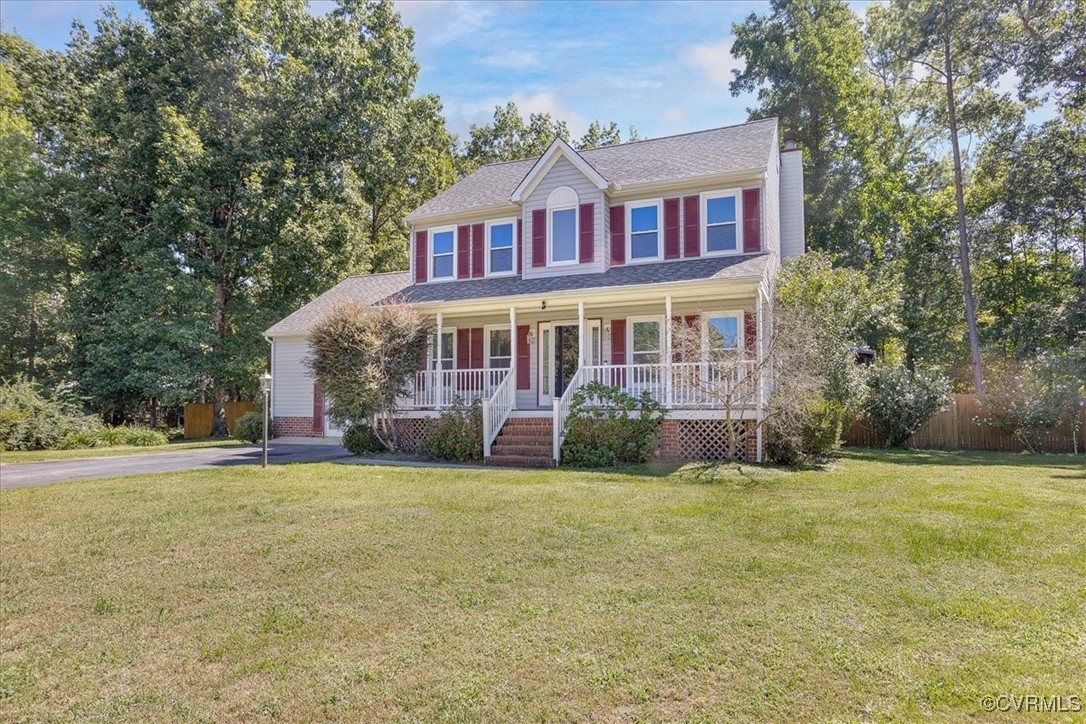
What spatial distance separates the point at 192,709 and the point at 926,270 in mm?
29253

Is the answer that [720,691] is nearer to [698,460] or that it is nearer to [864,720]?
[864,720]

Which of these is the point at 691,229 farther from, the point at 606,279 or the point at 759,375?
the point at 759,375

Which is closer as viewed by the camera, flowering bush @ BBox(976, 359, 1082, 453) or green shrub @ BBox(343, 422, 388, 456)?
green shrub @ BBox(343, 422, 388, 456)

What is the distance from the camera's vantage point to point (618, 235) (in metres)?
15.7

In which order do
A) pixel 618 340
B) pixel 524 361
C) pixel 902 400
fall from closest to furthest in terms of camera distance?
pixel 618 340 < pixel 524 361 < pixel 902 400

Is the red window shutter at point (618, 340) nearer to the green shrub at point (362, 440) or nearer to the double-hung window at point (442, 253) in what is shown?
the double-hung window at point (442, 253)

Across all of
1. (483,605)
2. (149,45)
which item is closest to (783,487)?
(483,605)

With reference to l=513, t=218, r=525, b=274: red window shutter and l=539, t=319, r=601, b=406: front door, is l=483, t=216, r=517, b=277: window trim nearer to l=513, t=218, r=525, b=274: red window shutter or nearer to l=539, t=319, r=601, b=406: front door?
l=513, t=218, r=525, b=274: red window shutter

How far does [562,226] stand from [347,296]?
7.96 m

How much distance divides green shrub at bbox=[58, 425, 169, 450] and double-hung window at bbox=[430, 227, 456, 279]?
34.6ft

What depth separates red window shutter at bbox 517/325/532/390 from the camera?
16.7 meters

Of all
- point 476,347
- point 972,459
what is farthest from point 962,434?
point 476,347

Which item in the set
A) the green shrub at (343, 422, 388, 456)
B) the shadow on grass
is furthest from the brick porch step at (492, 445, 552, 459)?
the shadow on grass

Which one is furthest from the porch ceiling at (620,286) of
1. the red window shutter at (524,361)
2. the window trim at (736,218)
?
the red window shutter at (524,361)
